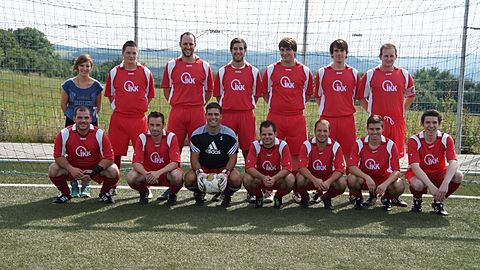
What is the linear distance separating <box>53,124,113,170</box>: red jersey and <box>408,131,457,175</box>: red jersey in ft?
9.71

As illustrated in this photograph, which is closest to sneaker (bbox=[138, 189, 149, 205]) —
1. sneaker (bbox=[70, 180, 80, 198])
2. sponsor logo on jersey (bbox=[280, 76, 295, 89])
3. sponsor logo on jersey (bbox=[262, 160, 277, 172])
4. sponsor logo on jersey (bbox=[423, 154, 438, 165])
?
sneaker (bbox=[70, 180, 80, 198])

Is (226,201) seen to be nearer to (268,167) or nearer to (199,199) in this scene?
(199,199)

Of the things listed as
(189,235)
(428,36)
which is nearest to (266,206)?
(189,235)

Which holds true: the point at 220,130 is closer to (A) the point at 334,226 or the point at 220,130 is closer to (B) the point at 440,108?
(A) the point at 334,226

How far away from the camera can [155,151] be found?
532 centimetres

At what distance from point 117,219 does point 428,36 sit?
557cm

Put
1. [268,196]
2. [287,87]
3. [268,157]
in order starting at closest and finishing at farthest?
1. [268,157]
2. [268,196]
3. [287,87]

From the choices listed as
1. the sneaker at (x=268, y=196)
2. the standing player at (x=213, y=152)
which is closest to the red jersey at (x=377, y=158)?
the sneaker at (x=268, y=196)

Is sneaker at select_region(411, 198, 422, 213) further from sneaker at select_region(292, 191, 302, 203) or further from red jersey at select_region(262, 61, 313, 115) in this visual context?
red jersey at select_region(262, 61, 313, 115)

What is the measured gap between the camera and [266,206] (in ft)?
17.2

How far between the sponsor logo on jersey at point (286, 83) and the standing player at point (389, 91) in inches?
31.1

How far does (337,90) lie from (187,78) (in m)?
1.59

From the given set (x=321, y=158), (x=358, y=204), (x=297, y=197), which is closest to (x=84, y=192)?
(x=297, y=197)

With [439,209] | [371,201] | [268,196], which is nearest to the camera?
[439,209]
